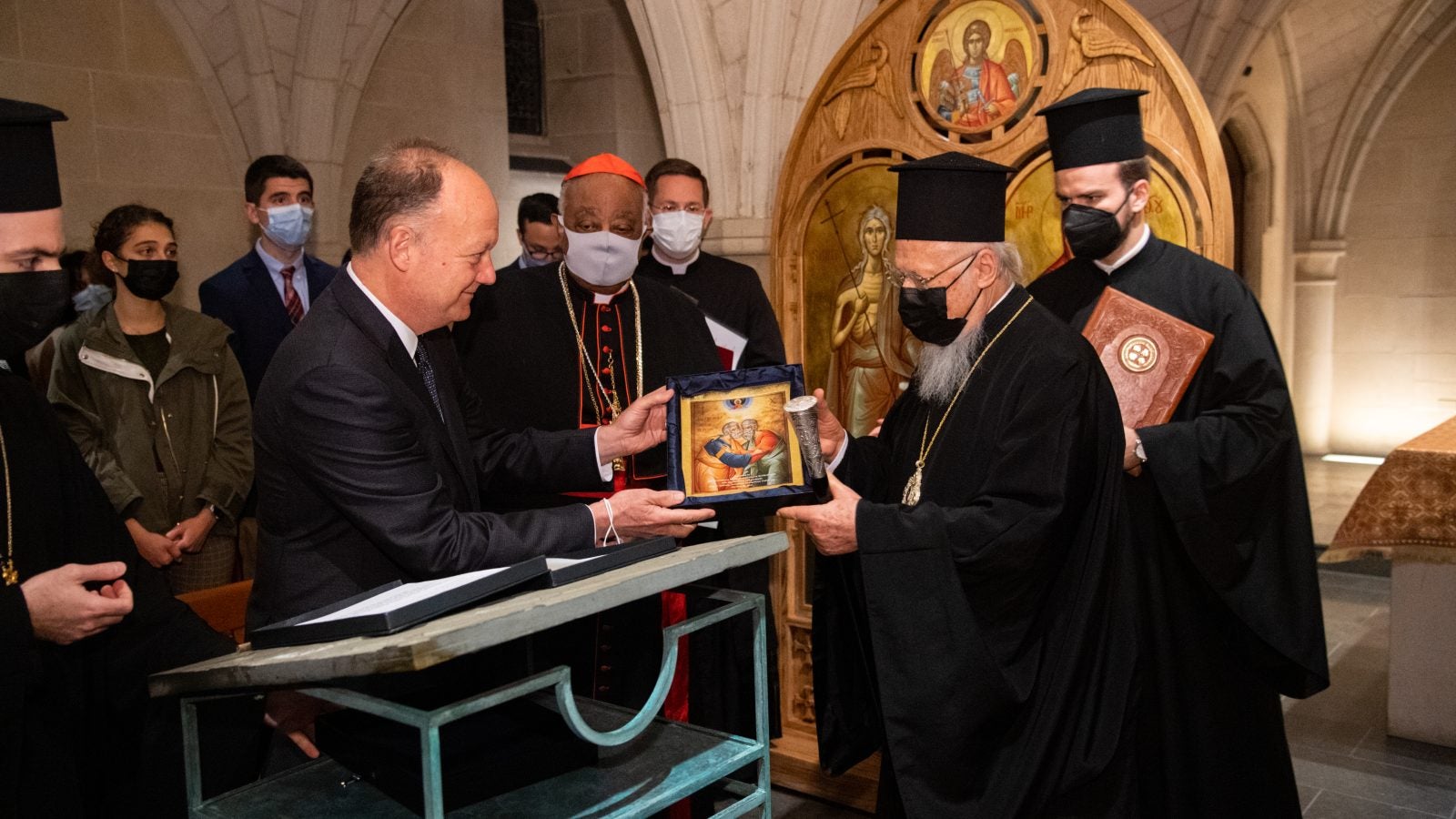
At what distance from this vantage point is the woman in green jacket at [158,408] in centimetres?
405

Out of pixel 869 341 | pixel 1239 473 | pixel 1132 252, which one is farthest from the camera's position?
pixel 869 341

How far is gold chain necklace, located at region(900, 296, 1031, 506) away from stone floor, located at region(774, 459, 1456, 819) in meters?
1.87

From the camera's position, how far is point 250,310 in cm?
469

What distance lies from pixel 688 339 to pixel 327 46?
422cm

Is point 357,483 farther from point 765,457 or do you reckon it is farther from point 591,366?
point 591,366

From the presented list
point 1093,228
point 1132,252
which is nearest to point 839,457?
point 1093,228

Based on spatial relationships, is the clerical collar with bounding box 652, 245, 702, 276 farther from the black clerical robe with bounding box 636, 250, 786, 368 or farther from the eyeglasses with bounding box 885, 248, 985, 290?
the eyeglasses with bounding box 885, 248, 985, 290

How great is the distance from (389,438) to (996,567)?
1256 millimetres

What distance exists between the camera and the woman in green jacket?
4.05 meters

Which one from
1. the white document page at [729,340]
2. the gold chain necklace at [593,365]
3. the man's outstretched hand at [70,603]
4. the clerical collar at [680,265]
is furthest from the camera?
the clerical collar at [680,265]

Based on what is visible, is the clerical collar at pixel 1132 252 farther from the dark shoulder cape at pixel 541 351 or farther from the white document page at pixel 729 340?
the white document page at pixel 729 340

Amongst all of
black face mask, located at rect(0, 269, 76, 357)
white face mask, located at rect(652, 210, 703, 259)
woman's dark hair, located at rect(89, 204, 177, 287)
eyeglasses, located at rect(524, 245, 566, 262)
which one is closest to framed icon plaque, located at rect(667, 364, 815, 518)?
black face mask, located at rect(0, 269, 76, 357)

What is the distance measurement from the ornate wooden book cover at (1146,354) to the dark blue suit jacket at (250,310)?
3.00 meters

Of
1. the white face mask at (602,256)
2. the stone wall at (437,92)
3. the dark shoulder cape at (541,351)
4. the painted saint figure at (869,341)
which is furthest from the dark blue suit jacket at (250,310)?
the stone wall at (437,92)
